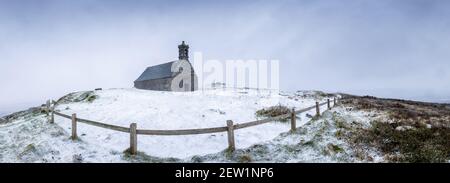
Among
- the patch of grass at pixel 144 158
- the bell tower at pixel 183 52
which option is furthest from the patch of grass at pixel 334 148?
the bell tower at pixel 183 52

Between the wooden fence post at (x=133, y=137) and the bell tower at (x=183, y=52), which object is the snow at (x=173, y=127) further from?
the bell tower at (x=183, y=52)

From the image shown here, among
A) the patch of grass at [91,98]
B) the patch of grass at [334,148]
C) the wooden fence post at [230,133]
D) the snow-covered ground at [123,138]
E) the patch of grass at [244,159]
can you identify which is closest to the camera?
the patch of grass at [244,159]

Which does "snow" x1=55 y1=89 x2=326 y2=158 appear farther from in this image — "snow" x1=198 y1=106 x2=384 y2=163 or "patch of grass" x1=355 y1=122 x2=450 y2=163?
"patch of grass" x1=355 y1=122 x2=450 y2=163

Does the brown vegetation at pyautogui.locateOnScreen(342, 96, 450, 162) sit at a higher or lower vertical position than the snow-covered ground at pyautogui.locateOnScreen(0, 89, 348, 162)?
higher

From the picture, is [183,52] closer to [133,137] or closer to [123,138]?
[123,138]

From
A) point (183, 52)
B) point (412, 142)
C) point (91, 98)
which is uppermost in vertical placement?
point (183, 52)

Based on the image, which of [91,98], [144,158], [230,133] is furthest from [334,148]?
[91,98]

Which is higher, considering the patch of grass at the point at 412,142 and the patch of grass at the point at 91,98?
the patch of grass at the point at 91,98

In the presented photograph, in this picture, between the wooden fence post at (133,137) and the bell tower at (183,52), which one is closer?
the wooden fence post at (133,137)

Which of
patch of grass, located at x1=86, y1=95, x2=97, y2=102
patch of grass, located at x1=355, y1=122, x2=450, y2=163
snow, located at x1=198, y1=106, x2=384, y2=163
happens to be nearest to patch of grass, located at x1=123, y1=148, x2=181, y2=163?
snow, located at x1=198, y1=106, x2=384, y2=163

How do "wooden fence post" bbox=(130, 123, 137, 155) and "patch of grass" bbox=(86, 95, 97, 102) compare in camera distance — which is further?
"patch of grass" bbox=(86, 95, 97, 102)

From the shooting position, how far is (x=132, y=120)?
1992 cm

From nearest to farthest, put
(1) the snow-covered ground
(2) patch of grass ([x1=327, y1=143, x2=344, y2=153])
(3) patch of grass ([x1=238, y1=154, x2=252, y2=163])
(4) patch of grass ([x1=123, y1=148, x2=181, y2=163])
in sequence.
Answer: (3) patch of grass ([x1=238, y1=154, x2=252, y2=163])
(4) patch of grass ([x1=123, y1=148, x2=181, y2=163])
(2) patch of grass ([x1=327, y1=143, x2=344, y2=153])
(1) the snow-covered ground
